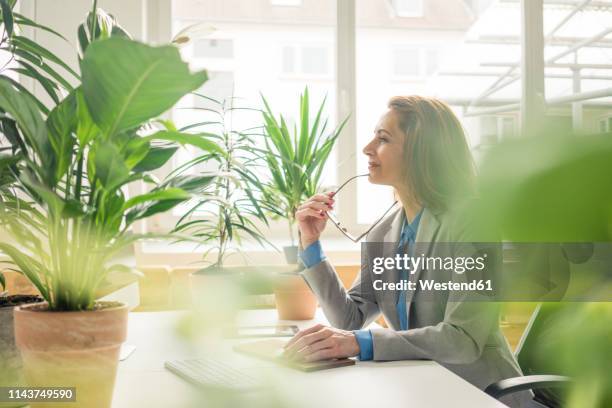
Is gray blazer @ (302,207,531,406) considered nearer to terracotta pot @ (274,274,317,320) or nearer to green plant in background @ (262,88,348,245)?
terracotta pot @ (274,274,317,320)

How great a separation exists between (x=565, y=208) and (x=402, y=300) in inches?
63.5

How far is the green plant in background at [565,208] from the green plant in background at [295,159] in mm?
2027

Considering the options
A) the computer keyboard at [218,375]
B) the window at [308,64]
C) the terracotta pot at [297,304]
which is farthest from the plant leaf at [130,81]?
the window at [308,64]

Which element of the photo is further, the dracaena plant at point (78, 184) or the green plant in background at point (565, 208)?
the dracaena plant at point (78, 184)

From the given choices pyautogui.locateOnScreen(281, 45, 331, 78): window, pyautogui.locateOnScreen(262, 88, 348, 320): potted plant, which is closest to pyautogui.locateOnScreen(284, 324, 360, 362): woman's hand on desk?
pyautogui.locateOnScreen(262, 88, 348, 320): potted plant

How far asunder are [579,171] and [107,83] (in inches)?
16.8

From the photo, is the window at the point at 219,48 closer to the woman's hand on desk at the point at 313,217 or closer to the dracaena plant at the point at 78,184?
the dracaena plant at the point at 78,184

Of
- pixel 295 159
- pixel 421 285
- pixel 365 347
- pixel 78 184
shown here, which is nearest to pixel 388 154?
pixel 421 285

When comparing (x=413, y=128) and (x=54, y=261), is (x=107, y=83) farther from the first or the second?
(x=413, y=128)

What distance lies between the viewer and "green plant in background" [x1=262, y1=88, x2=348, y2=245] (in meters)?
2.15

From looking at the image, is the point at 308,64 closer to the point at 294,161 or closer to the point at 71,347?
the point at 294,161

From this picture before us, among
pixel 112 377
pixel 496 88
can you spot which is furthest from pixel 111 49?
pixel 112 377

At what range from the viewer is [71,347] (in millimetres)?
708

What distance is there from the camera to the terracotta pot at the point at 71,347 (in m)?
0.70
